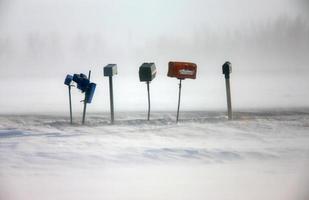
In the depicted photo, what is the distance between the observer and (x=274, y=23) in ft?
8.34

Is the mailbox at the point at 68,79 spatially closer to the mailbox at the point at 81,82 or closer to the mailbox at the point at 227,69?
the mailbox at the point at 81,82

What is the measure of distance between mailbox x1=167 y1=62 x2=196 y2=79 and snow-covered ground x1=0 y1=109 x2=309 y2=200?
0.68 feet

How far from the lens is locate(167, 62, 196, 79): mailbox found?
2.42 meters

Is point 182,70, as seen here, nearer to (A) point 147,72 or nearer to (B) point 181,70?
(B) point 181,70

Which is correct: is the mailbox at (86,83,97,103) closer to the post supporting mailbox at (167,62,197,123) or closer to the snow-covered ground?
the snow-covered ground

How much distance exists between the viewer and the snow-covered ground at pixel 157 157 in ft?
7.59

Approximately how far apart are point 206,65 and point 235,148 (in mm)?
442

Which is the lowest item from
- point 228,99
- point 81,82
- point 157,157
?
point 157,157

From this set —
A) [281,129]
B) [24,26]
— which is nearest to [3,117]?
[24,26]

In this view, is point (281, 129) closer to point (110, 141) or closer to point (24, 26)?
point (110, 141)

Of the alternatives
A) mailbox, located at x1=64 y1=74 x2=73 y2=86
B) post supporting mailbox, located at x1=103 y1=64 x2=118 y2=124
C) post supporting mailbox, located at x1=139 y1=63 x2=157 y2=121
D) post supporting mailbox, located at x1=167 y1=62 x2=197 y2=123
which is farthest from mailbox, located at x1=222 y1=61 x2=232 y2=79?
mailbox, located at x1=64 y1=74 x2=73 y2=86

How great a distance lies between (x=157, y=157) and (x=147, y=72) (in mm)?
420

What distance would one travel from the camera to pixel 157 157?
2.35 meters

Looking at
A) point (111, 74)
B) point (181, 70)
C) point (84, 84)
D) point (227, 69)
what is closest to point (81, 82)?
point (84, 84)
